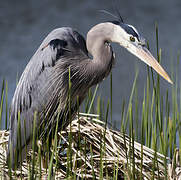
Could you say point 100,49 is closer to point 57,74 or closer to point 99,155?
point 57,74

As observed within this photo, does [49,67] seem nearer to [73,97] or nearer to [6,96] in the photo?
[73,97]

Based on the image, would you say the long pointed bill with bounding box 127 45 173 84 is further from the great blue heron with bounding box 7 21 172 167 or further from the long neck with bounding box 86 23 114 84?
the long neck with bounding box 86 23 114 84

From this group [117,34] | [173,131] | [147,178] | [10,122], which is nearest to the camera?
[173,131]

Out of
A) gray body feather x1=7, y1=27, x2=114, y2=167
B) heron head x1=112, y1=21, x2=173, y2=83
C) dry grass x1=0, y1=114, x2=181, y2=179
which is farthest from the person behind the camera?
gray body feather x1=7, y1=27, x2=114, y2=167

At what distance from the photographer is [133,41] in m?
1.78

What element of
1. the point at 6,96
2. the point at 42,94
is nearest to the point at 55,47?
the point at 42,94

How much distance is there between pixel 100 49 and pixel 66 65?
7.5 inches

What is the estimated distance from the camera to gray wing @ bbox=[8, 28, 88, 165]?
1.87 m

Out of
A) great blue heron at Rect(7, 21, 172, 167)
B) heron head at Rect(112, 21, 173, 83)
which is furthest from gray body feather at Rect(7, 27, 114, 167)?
heron head at Rect(112, 21, 173, 83)

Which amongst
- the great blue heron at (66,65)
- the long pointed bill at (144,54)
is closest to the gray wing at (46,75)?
the great blue heron at (66,65)

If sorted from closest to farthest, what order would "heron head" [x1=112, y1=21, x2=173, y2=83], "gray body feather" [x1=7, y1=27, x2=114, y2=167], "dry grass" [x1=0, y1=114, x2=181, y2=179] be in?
"dry grass" [x1=0, y1=114, x2=181, y2=179], "heron head" [x1=112, y1=21, x2=173, y2=83], "gray body feather" [x1=7, y1=27, x2=114, y2=167]

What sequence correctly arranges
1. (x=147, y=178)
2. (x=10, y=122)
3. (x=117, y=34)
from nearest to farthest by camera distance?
(x=147, y=178), (x=117, y=34), (x=10, y=122)

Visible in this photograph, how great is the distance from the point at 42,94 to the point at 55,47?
0.26 metres

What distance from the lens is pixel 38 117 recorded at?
74.7 inches
